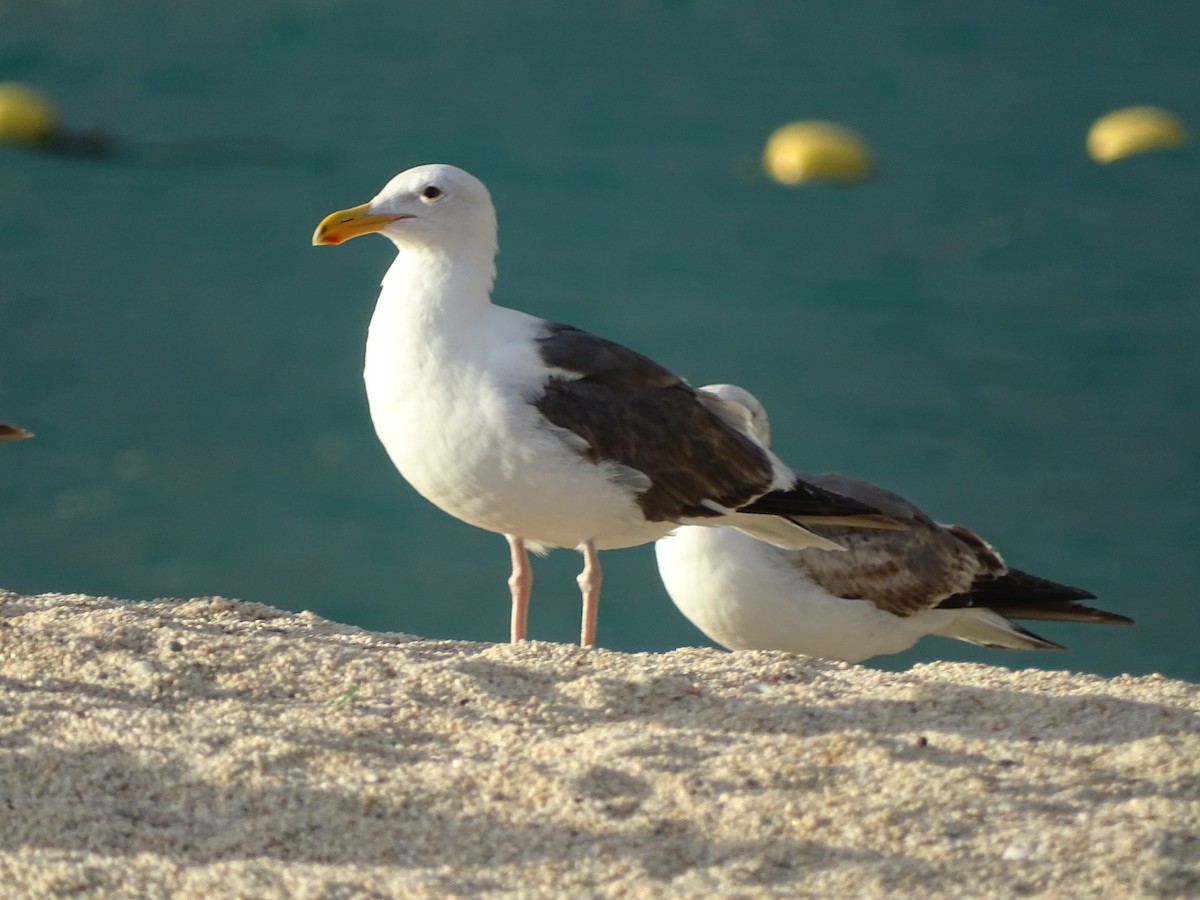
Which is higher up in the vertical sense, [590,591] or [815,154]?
[815,154]

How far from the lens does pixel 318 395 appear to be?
903 cm

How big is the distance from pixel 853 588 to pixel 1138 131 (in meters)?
6.97

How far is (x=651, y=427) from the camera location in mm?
3850

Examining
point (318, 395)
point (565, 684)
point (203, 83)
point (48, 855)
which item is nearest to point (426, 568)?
point (318, 395)

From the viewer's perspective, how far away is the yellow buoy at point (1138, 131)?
10555 millimetres

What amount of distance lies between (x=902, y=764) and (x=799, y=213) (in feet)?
25.5

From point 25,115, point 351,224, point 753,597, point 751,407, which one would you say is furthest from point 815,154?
point 351,224

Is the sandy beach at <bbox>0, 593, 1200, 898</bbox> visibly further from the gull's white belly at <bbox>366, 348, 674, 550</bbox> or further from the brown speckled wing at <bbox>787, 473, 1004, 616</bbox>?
the brown speckled wing at <bbox>787, 473, 1004, 616</bbox>

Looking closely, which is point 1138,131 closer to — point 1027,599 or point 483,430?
point 1027,599

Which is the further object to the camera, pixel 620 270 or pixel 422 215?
pixel 620 270

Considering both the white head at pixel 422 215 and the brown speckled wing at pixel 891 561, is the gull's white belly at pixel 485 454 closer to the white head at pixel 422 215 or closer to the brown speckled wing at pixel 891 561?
the white head at pixel 422 215

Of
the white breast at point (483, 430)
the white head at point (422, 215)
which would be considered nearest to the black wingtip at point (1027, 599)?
the white breast at point (483, 430)

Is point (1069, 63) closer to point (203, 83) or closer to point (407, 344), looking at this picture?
point (203, 83)

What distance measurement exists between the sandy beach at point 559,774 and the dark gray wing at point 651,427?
25.4 inches
